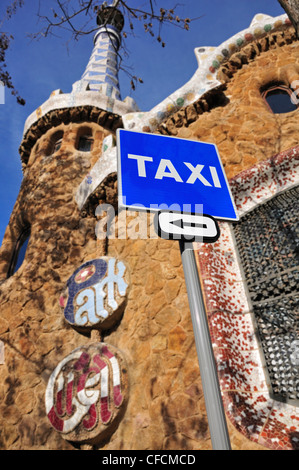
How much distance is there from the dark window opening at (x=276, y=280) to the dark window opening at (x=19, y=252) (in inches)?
192

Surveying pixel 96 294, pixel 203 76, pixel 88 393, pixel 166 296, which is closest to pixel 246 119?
pixel 203 76

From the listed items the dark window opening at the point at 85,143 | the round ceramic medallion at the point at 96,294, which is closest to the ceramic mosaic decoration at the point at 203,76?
the round ceramic medallion at the point at 96,294

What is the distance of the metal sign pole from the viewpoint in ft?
3.01

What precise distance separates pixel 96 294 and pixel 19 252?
321 centimetres

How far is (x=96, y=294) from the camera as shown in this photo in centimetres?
472

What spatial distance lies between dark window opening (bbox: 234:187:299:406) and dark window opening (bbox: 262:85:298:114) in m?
1.81

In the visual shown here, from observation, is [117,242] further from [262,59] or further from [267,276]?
[262,59]

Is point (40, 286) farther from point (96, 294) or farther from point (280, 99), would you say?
point (280, 99)

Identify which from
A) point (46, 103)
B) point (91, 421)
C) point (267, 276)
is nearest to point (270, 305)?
point (267, 276)

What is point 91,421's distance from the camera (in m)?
3.72

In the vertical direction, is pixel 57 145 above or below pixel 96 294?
above

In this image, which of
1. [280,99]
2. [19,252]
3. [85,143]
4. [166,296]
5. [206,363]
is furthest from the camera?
[85,143]

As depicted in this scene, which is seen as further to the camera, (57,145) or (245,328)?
(57,145)

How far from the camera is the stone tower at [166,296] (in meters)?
3.01
